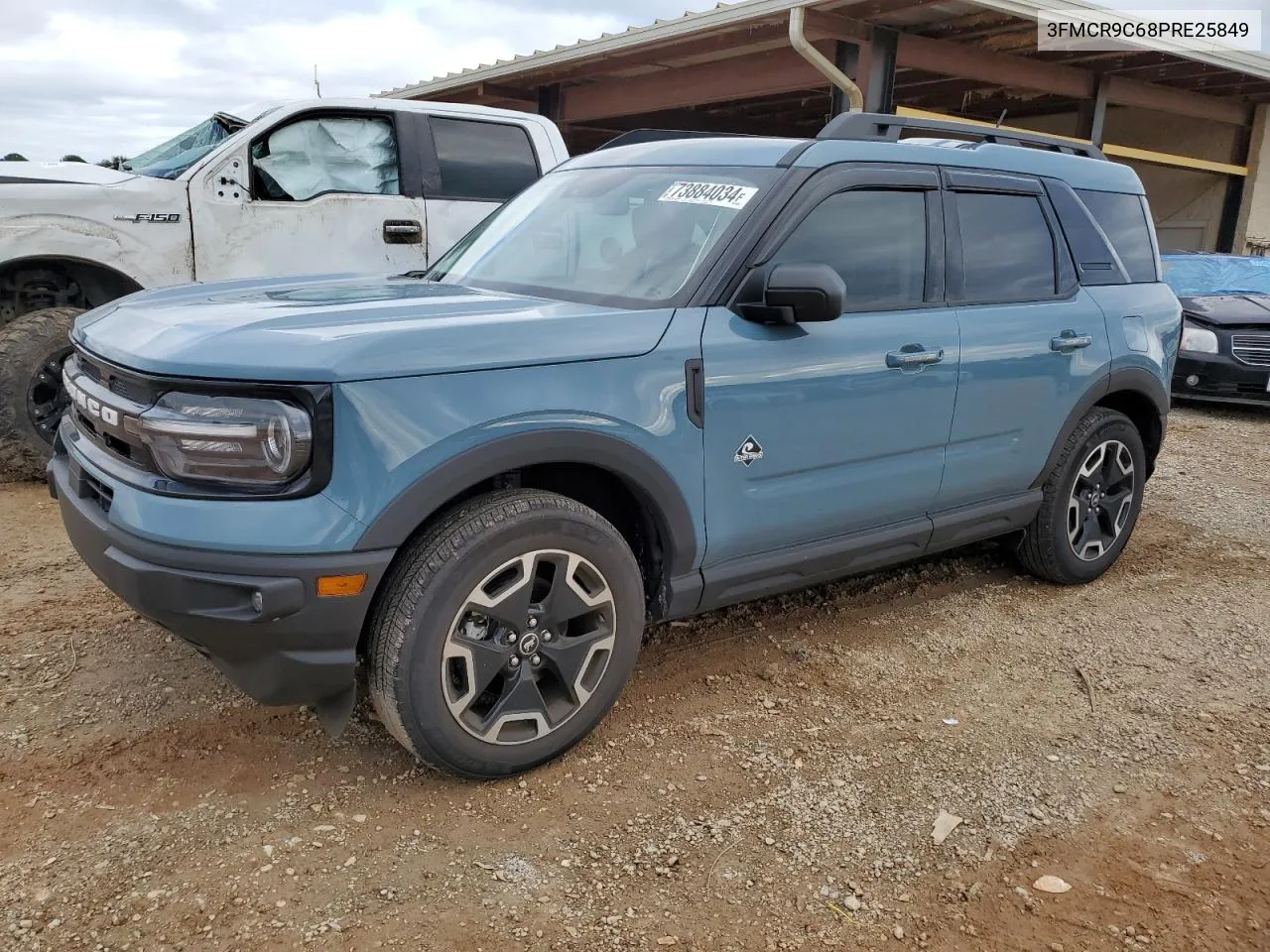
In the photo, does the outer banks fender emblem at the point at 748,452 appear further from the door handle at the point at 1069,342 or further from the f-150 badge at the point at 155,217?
the f-150 badge at the point at 155,217

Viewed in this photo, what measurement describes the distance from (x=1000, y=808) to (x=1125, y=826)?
333 millimetres

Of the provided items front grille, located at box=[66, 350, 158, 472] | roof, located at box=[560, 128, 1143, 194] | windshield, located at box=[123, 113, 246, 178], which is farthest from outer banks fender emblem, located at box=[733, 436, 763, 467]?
windshield, located at box=[123, 113, 246, 178]

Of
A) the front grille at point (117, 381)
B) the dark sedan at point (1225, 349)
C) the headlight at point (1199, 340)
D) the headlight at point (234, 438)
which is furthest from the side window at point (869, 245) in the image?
the headlight at point (1199, 340)

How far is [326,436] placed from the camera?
237 centimetres

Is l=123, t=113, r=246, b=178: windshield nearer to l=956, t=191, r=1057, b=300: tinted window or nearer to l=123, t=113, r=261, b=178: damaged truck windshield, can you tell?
l=123, t=113, r=261, b=178: damaged truck windshield

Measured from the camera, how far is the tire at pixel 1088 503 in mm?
4340

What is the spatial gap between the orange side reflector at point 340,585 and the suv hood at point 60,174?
13.6ft

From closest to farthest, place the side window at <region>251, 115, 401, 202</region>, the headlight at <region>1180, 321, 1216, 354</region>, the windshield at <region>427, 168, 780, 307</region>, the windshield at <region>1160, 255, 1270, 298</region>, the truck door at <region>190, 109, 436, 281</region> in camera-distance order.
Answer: the windshield at <region>427, 168, 780, 307</region> → the truck door at <region>190, 109, 436, 281</region> → the side window at <region>251, 115, 401, 202</region> → the headlight at <region>1180, 321, 1216, 354</region> → the windshield at <region>1160, 255, 1270, 298</region>

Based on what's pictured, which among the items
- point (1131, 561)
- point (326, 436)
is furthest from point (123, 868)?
point (1131, 561)

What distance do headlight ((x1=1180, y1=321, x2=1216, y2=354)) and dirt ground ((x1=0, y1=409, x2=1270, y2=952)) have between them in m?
5.88

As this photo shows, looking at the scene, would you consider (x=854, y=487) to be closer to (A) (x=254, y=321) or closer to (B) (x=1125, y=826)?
(B) (x=1125, y=826)

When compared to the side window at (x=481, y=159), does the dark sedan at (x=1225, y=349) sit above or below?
below

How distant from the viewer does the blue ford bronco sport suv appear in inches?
94.7

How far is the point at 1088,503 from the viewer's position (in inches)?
178
